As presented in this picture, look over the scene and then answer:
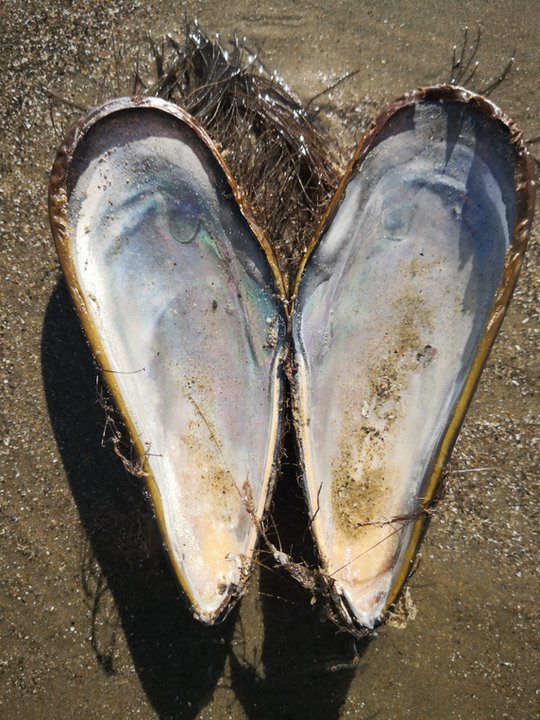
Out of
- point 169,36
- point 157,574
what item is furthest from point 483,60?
point 157,574

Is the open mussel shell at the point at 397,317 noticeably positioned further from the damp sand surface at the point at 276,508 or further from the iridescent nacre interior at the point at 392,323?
the damp sand surface at the point at 276,508

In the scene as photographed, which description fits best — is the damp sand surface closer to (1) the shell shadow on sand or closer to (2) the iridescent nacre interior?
(1) the shell shadow on sand

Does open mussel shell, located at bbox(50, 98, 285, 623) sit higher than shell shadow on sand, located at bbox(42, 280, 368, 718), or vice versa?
open mussel shell, located at bbox(50, 98, 285, 623)

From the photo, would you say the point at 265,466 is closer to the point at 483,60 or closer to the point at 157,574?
the point at 157,574

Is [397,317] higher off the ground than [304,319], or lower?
lower

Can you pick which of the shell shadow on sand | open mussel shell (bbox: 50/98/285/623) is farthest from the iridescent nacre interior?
the shell shadow on sand

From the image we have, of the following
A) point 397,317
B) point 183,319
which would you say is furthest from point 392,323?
point 183,319

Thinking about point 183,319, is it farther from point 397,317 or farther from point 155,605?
point 155,605

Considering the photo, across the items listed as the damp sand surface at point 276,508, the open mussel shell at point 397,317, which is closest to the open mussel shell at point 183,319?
the open mussel shell at point 397,317
